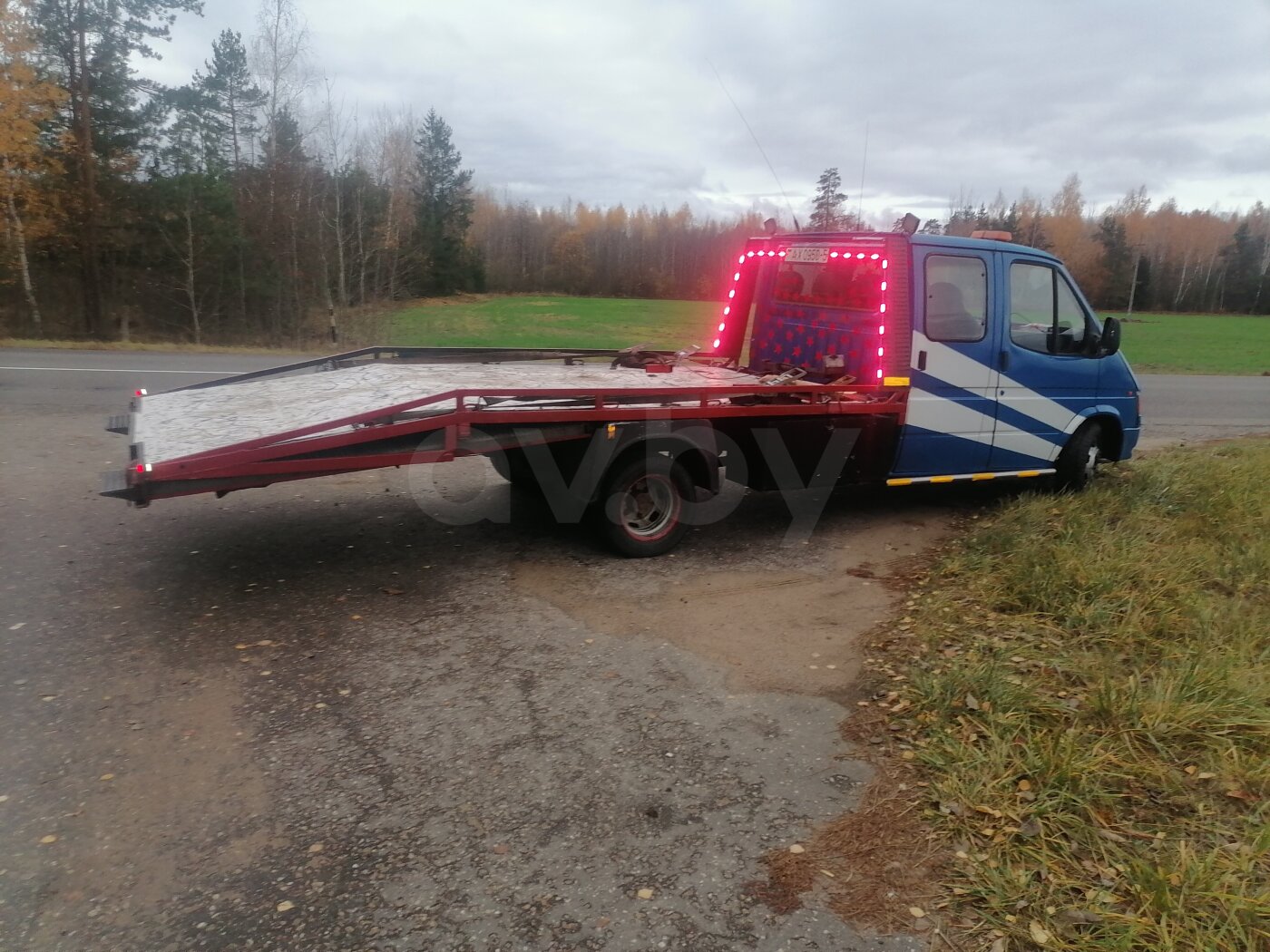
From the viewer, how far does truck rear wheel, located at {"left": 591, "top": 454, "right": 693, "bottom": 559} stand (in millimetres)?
5871

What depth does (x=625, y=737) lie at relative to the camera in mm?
3871

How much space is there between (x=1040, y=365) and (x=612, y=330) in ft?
90.9

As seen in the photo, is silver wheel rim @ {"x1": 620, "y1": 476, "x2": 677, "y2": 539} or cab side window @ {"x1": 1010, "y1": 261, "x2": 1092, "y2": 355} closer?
silver wheel rim @ {"x1": 620, "y1": 476, "x2": 677, "y2": 539}

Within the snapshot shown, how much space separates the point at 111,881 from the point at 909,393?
5803 mm

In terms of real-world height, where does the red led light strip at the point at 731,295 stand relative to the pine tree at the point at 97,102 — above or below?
below

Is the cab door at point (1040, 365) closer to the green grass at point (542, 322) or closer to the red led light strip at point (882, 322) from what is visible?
the red led light strip at point (882, 322)

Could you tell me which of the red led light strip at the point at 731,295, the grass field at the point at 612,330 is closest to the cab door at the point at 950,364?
the red led light strip at the point at 731,295

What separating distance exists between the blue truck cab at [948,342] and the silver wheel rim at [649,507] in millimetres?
1818

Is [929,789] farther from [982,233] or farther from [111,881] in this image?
[982,233]

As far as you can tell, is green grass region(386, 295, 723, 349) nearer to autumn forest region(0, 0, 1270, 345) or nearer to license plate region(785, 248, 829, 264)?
autumn forest region(0, 0, 1270, 345)

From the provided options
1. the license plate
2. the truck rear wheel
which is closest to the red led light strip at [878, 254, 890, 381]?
the license plate

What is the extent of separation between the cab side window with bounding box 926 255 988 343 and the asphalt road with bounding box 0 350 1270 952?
1.74 meters

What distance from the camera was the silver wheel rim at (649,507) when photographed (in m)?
6.07

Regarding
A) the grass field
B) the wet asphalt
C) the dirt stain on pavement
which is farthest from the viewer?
the grass field
